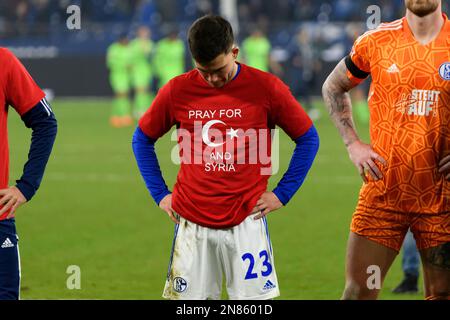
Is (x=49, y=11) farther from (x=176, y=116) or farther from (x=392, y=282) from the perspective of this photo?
(x=176, y=116)

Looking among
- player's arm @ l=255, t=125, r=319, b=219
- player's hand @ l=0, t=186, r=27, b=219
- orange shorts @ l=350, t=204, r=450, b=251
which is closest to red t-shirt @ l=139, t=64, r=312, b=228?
player's arm @ l=255, t=125, r=319, b=219

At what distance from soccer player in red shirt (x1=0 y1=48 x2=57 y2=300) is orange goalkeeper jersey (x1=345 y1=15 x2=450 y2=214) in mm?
1847

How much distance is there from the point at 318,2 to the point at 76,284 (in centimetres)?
2646

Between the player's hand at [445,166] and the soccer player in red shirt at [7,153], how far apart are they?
215cm

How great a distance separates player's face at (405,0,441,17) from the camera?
539 cm

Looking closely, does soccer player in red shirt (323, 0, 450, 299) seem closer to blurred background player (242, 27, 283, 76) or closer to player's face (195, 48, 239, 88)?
player's face (195, 48, 239, 88)

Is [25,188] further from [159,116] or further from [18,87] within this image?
[159,116]

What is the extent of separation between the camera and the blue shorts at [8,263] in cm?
526

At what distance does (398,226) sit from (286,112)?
925 millimetres

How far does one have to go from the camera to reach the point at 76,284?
8.70m

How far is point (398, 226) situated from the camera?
18.6 ft

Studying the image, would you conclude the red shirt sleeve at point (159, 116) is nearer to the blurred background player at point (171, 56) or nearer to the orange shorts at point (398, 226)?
the orange shorts at point (398, 226)

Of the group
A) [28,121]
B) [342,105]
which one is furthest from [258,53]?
[28,121]

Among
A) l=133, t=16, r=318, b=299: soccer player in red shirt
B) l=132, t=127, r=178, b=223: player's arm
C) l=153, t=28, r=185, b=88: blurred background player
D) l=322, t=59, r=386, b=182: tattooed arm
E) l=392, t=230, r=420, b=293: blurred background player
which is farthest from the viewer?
l=153, t=28, r=185, b=88: blurred background player
